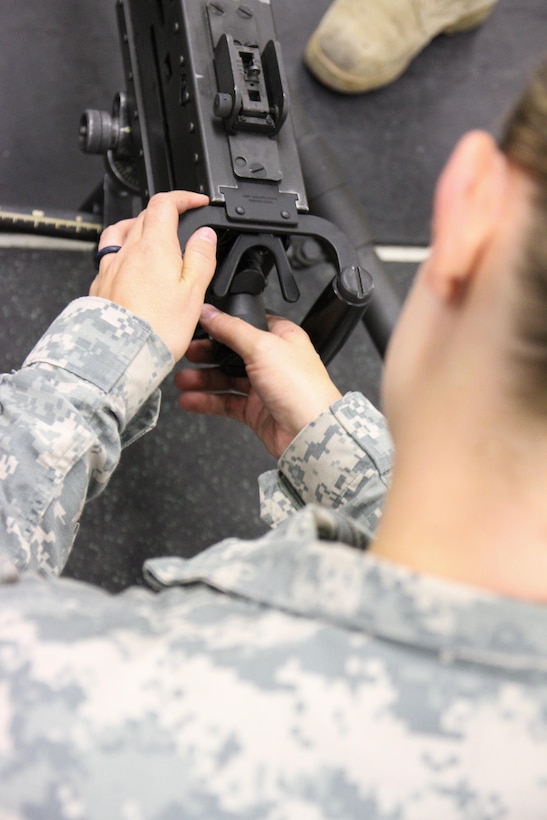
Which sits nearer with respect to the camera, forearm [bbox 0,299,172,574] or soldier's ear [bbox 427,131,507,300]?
soldier's ear [bbox 427,131,507,300]

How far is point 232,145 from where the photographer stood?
30.8 inches

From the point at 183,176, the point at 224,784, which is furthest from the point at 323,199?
the point at 224,784

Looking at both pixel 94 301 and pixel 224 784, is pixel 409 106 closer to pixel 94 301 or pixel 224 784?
pixel 94 301

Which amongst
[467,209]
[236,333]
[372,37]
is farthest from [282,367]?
[372,37]

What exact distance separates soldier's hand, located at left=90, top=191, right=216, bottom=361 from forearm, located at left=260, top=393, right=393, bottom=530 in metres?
0.16

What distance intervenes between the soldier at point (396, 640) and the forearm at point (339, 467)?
0.27 m

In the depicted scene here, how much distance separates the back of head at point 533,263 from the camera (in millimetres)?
349

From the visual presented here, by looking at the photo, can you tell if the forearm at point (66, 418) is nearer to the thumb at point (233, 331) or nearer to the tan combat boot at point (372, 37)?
the thumb at point (233, 331)

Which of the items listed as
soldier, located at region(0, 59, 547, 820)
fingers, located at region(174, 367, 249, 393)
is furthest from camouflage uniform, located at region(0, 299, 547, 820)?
fingers, located at region(174, 367, 249, 393)

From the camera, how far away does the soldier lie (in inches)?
14.8

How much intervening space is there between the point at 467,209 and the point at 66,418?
1.24 feet

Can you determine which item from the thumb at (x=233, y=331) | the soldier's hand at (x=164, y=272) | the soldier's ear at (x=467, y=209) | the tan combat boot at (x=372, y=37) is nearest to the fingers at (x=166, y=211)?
the soldier's hand at (x=164, y=272)

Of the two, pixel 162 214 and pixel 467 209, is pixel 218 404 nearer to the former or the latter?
pixel 162 214

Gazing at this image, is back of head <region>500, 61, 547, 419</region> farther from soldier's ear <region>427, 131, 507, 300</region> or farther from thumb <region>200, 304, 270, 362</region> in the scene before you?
thumb <region>200, 304, 270, 362</region>
